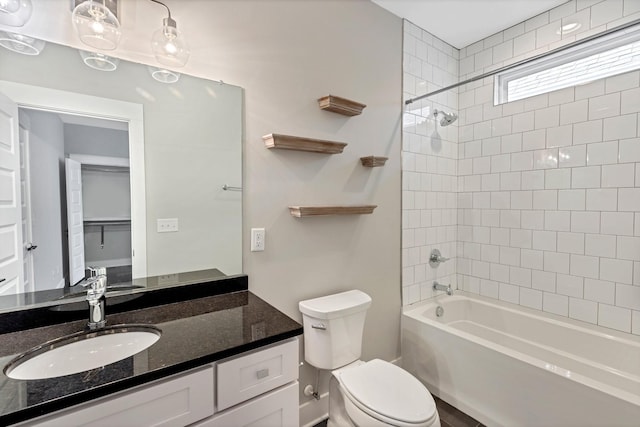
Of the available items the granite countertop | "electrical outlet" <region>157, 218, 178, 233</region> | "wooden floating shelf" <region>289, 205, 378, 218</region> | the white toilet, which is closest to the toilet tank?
the white toilet

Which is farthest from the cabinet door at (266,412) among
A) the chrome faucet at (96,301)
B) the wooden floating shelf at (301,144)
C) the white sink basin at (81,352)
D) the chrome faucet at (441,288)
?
the chrome faucet at (441,288)

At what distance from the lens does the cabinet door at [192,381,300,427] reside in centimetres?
95

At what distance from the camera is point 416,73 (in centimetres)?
241

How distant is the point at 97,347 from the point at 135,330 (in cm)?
12

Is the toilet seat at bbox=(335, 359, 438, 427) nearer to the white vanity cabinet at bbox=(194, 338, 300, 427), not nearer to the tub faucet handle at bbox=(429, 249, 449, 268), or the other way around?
the white vanity cabinet at bbox=(194, 338, 300, 427)

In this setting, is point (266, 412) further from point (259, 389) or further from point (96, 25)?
point (96, 25)

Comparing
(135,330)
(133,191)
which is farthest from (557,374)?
(133,191)

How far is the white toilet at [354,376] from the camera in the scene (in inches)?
51.8

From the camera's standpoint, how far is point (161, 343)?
982mm

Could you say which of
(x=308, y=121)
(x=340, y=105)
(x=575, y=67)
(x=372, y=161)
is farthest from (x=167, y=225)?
(x=575, y=67)

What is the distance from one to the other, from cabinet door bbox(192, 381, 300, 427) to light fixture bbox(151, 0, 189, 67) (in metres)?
1.44

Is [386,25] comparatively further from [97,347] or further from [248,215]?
[97,347]

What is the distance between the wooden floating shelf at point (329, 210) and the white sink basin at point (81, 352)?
2.93 ft

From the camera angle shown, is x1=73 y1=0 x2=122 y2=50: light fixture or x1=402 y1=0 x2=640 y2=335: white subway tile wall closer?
x1=73 y1=0 x2=122 y2=50: light fixture
